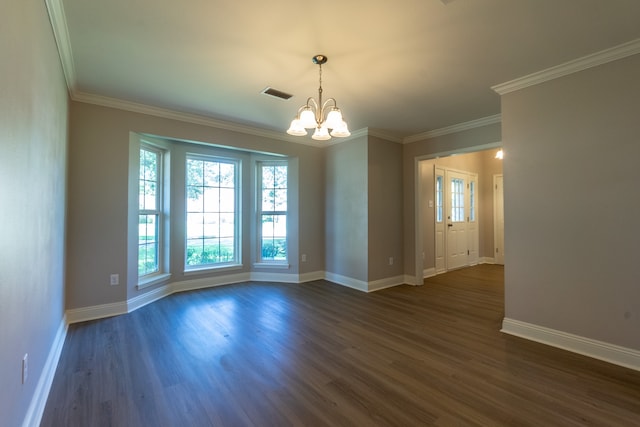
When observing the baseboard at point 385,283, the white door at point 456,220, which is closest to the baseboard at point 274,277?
the baseboard at point 385,283

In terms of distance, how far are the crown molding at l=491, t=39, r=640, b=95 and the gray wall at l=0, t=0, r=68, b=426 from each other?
357 cm

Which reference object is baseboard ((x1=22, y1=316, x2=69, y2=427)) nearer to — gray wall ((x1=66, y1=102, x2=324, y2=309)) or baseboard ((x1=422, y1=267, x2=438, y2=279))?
gray wall ((x1=66, y1=102, x2=324, y2=309))

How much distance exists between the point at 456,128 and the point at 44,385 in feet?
16.5

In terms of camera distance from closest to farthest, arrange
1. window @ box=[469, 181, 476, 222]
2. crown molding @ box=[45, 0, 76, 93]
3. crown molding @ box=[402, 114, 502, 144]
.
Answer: crown molding @ box=[45, 0, 76, 93] → crown molding @ box=[402, 114, 502, 144] → window @ box=[469, 181, 476, 222]

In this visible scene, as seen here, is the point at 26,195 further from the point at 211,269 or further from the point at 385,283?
the point at 385,283

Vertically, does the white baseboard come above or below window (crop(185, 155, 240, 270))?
below

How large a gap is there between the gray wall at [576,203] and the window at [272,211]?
3.33m

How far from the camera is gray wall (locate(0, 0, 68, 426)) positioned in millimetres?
1176

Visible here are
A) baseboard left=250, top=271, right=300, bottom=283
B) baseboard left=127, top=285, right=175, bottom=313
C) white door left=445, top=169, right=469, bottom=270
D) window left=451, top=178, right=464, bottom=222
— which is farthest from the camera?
window left=451, top=178, right=464, bottom=222

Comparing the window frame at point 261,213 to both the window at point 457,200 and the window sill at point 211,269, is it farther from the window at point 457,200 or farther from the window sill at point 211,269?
the window at point 457,200

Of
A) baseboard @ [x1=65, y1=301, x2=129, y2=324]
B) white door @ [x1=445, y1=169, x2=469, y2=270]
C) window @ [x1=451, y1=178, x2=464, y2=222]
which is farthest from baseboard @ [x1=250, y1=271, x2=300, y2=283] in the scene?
window @ [x1=451, y1=178, x2=464, y2=222]

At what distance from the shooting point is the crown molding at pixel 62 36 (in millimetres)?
1812

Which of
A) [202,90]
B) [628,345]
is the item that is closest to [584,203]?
[628,345]


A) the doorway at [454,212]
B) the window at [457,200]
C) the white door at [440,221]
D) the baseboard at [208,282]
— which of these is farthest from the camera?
the window at [457,200]
